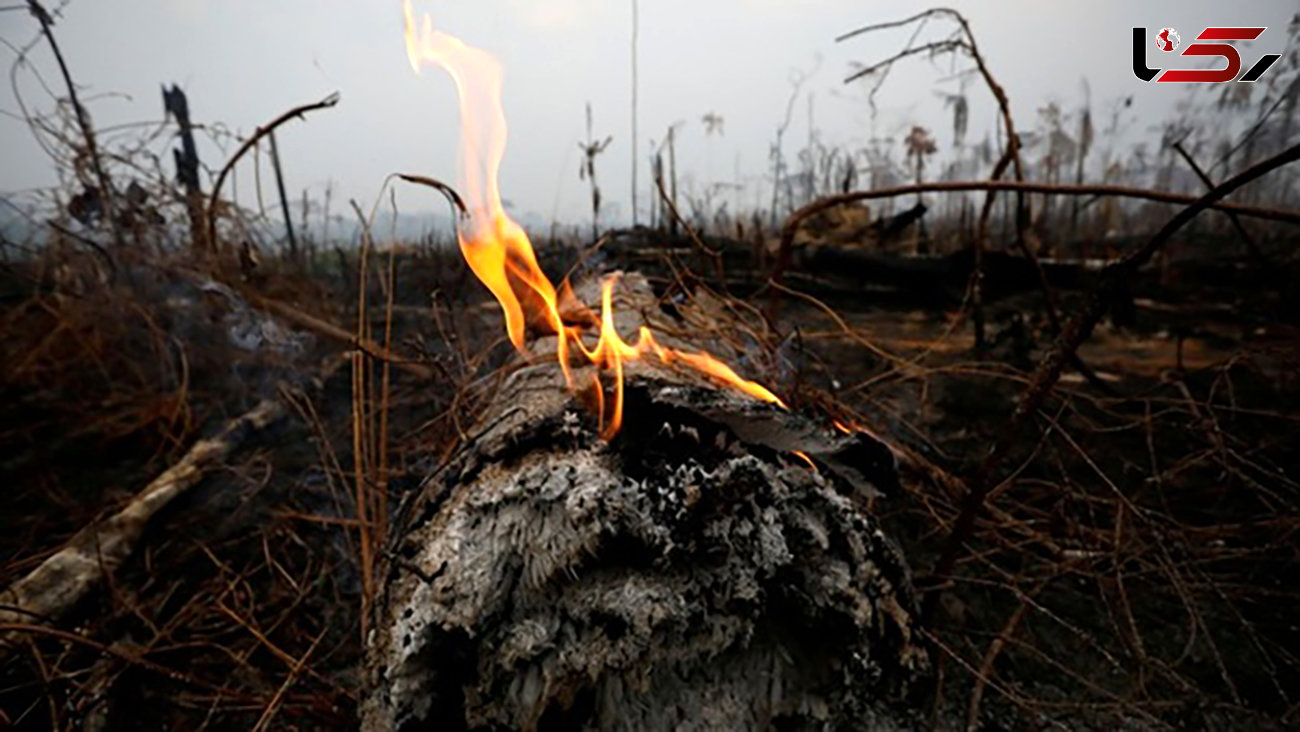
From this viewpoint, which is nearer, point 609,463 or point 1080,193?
point 609,463

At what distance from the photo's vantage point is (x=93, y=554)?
1926mm

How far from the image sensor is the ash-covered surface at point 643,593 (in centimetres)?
87

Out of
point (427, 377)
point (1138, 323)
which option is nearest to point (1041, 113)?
point (1138, 323)

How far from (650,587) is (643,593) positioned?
0.02 meters

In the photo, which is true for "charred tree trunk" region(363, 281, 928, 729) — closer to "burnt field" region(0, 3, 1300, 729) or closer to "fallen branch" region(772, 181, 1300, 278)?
"burnt field" region(0, 3, 1300, 729)

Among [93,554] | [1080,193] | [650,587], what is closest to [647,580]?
[650,587]

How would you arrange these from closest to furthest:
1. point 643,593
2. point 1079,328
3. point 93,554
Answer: point 643,593 < point 1079,328 < point 93,554

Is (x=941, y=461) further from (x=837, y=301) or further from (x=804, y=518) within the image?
(x=837, y=301)

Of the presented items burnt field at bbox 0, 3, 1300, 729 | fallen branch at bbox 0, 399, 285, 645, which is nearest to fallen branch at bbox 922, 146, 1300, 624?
burnt field at bbox 0, 3, 1300, 729

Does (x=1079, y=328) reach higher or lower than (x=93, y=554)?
higher

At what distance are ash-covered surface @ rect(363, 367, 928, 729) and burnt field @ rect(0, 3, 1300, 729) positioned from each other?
0.04 feet

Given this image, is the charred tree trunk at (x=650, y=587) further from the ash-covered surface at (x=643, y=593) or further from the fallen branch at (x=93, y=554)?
A: the fallen branch at (x=93, y=554)

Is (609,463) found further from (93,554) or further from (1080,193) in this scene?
(93,554)

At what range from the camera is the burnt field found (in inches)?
42.1
